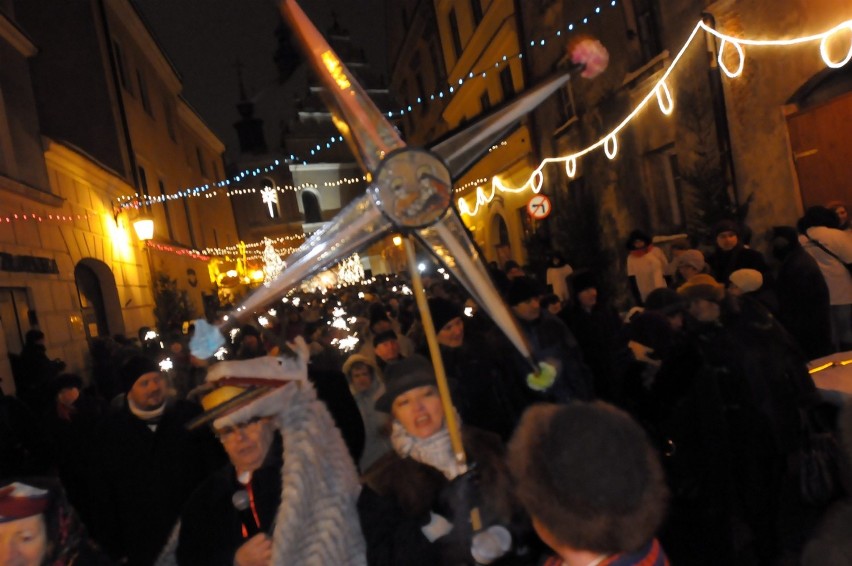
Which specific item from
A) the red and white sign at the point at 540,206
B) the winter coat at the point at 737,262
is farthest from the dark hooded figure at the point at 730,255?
the red and white sign at the point at 540,206

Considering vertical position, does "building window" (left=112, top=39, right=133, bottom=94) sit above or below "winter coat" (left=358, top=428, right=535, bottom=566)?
above

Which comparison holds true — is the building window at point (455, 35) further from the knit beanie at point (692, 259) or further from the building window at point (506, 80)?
the knit beanie at point (692, 259)

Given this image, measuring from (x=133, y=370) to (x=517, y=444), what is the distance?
3.00 meters

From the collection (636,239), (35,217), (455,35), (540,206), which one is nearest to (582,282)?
(636,239)

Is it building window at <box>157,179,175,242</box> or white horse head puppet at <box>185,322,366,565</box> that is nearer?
white horse head puppet at <box>185,322,366,565</box>

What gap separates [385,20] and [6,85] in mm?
32505

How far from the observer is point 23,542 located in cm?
242

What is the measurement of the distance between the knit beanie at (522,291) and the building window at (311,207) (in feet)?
194

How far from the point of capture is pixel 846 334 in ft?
22.2

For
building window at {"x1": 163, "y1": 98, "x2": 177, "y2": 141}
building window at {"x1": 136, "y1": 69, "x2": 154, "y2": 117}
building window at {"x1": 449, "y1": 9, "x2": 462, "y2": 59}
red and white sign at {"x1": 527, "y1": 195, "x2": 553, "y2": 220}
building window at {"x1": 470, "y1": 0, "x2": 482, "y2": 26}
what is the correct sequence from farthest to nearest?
building window at {"x1": 163, "y1": 98, "x2": 177, "y2": 141}, building window at {"x1": 449, "y1": 9, "x2": 462, "y2": 59}, building window at {"x1": 136, "y1": 69, "x2": 154, "y2": 117}, building window at {"x1": 470, "y1": 0, "x2": 482, "y2": 26}, red and white sign at {"x1": 527, "y1": 195, "x2": 553, "y2": 220}

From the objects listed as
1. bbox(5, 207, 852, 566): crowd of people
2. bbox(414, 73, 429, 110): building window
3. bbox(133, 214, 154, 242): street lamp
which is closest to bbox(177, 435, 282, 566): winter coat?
bbox(5, 207, 852, 566): crowd of people

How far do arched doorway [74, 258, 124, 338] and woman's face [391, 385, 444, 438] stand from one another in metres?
15.1

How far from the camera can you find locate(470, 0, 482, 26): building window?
73.4ft

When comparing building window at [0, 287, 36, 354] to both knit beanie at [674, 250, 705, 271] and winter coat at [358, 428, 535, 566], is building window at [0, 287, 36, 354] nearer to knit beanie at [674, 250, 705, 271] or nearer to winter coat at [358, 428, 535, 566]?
knit beanie at [674, 250, 705, 271]
